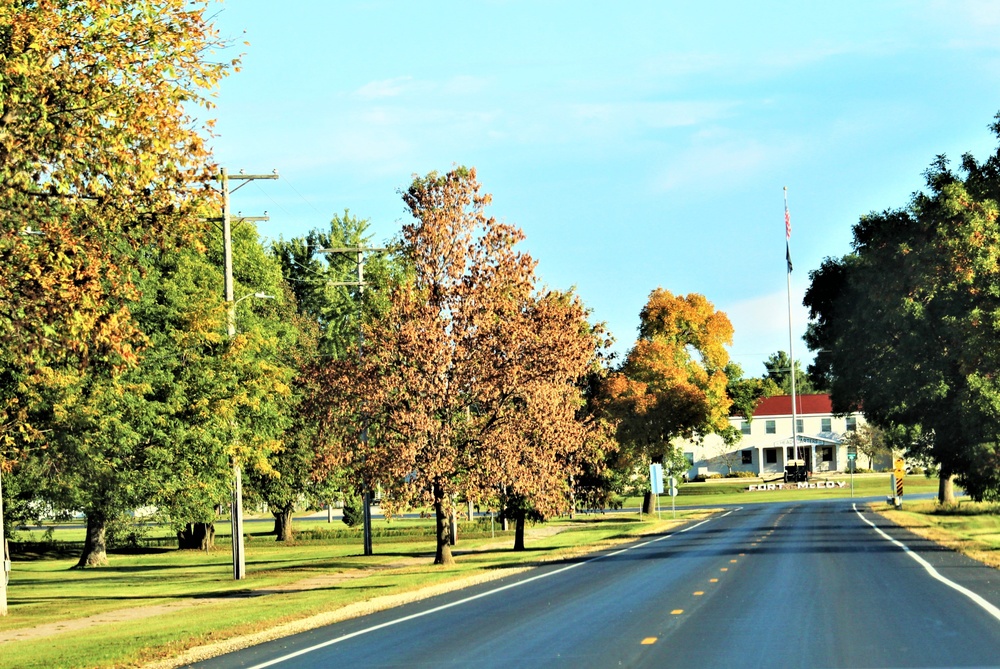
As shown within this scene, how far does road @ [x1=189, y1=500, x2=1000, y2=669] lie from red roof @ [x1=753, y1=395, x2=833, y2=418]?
95775 mm

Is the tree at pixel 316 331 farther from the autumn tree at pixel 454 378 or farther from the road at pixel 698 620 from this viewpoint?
the road at pixel 698 620

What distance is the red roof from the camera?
417 ft

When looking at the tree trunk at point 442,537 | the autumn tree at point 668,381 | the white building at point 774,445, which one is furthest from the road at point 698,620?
the white building at point 774,445

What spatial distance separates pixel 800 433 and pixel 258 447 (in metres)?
98.7

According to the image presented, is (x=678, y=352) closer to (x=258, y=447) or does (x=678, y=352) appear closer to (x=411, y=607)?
(x=258, y=447)

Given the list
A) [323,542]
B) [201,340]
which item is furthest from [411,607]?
[323,542]

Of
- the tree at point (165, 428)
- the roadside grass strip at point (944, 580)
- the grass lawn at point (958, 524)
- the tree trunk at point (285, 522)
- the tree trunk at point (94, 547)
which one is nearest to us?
the roadside grass strip at point (944, 580)

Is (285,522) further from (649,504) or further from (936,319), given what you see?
(936,319)

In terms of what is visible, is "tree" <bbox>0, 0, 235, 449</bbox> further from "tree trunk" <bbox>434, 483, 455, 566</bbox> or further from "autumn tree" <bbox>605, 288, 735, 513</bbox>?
"autumn tree" <bbox>605, 288, 735, 513</bbox>

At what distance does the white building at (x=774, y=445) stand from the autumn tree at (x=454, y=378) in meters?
90.7

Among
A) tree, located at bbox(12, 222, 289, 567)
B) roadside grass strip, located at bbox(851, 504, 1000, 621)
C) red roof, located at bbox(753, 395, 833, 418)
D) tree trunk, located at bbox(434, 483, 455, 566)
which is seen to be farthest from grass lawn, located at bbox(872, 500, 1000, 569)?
red roof, located at bbox(753, 395, 833, 418)

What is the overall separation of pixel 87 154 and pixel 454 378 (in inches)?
731

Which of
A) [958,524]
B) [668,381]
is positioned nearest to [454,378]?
[958,524]

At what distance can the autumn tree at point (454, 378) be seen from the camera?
35.2m
